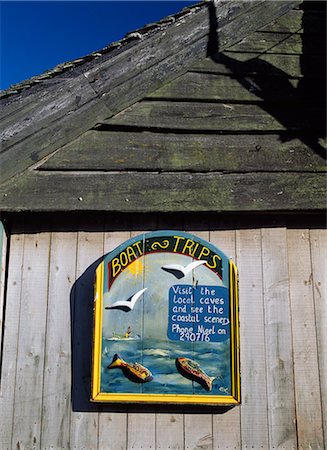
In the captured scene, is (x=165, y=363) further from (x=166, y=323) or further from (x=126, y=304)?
(x=126, y=304)

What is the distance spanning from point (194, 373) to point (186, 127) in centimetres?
155

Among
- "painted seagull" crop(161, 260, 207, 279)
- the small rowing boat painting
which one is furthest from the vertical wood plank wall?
"painted seagull" crop(161, 260, 207, 279)

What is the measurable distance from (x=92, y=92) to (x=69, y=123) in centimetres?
26

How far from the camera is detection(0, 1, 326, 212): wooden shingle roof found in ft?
10.8

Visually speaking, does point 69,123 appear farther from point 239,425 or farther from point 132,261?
point 239,425

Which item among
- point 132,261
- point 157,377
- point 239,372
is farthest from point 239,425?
point 132,261

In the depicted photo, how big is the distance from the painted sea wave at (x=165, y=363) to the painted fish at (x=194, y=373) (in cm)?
2

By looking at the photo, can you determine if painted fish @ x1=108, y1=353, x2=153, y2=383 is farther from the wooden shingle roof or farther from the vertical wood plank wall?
the wooden shingle roof

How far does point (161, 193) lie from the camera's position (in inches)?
131

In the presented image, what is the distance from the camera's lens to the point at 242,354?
3.23 metres

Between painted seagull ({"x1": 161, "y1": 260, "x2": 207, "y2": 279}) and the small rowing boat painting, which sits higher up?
painted seagull ({"x1": 161, "y1": 260, "x2": 207, "y2": 279})

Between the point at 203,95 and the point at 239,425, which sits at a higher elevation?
the point at 203,95

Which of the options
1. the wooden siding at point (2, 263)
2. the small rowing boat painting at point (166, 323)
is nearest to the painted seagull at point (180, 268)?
the small rowing boat painting at point (166, 323)

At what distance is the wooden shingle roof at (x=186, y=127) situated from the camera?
3301mm
